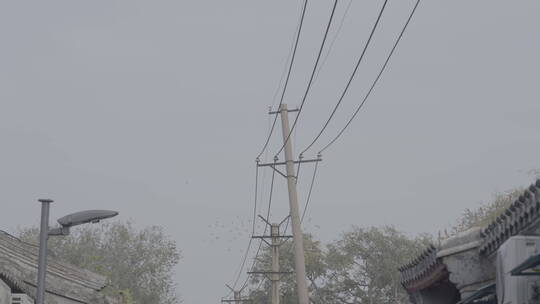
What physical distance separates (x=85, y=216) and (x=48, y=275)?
779 centimetres

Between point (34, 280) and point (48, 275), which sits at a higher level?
point (48, 275)

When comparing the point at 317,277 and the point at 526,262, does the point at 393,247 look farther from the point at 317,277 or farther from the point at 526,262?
the point at 526,262

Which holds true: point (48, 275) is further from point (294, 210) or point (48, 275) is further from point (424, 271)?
point (424, 271)

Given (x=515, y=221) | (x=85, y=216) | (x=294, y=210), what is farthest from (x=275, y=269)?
(x=515, y=221)

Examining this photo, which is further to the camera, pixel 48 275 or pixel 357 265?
pixel 357 265

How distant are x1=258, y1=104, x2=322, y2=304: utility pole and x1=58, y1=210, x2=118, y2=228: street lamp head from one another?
35.9ft

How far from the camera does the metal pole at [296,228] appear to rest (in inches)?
851

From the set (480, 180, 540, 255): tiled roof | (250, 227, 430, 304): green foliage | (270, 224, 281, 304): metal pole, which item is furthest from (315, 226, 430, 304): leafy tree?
(480, 180, 540, 255): tiled roof

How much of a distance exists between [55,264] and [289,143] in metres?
Result: 7.43

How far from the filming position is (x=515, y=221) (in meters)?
11.0

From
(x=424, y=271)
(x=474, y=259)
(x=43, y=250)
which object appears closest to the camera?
(x=43, y=250)

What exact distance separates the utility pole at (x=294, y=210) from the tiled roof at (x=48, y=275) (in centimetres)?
520

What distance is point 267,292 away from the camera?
62250mm

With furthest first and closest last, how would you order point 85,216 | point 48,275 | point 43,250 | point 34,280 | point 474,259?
point 48,275 < point 34,280 < point 474,259 < point 85,216 < point 43,250
